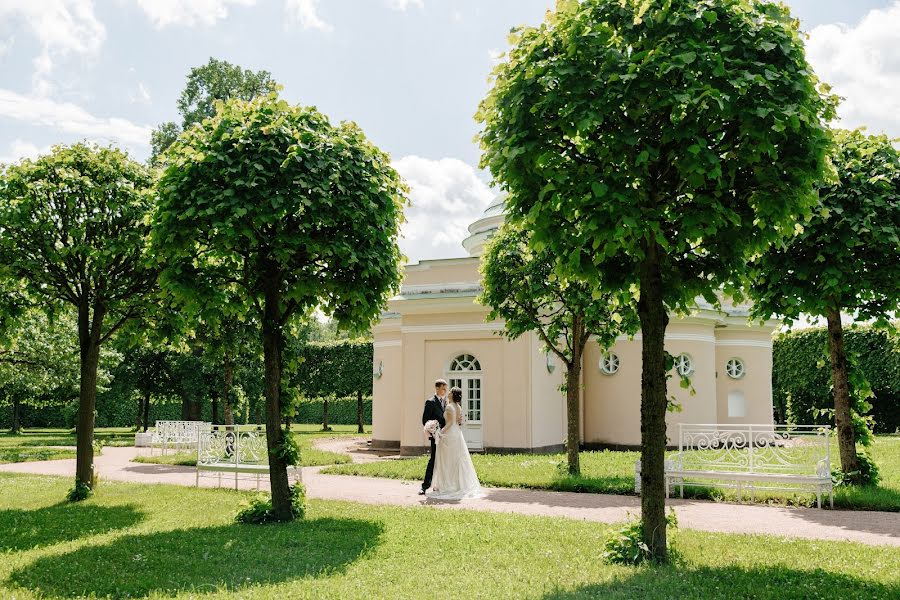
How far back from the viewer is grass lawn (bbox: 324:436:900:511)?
33.8 feet

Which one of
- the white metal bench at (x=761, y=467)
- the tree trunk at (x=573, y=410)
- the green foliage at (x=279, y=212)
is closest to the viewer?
the green foliage at (x=279, y=212)

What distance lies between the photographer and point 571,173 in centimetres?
600

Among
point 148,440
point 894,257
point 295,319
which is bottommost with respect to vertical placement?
point 148,440

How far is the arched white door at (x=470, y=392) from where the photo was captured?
1867 centimetres

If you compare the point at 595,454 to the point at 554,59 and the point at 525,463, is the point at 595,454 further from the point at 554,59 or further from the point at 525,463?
the point at 554,59

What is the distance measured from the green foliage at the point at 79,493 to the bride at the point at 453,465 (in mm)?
5430

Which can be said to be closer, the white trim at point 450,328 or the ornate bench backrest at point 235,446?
the ornate bench backrest at point 235,446

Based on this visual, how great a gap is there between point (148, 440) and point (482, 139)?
2101 cm

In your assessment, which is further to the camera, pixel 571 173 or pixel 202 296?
pixel 202 296

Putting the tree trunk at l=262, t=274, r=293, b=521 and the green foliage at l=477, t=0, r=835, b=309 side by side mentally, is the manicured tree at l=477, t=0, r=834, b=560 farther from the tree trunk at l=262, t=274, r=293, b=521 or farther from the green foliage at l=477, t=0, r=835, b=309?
the tree trunk at l=262, t=274, r=293, b=521

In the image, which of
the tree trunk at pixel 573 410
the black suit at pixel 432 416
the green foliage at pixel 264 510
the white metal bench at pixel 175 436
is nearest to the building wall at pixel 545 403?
the tree trunk at pixel 573 410

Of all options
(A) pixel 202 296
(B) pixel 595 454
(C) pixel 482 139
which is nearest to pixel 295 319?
(A) pixel 202 296

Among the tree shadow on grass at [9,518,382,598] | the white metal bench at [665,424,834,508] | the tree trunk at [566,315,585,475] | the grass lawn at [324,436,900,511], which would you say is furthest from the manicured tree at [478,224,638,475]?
the tree shadow on grass at [9,518,382,598]

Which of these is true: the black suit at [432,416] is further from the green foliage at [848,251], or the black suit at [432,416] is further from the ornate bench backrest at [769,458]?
the green foliage at [848,251]
